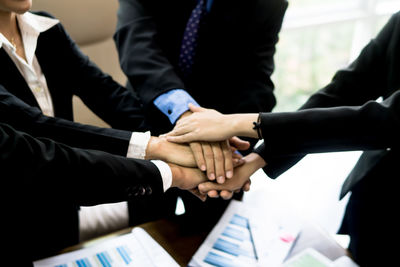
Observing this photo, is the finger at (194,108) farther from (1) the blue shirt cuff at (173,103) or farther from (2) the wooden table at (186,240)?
(2) the wooden table at (186,240)

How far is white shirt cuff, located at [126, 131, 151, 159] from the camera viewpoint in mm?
1286

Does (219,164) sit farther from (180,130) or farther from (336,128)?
(336,128)

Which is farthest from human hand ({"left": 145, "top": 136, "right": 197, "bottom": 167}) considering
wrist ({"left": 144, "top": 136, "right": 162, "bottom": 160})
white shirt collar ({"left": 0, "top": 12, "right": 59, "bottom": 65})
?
white shirt collar ({"left": 0, "top": 12, "right": 59, "bottom": 65})

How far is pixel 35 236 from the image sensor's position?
3.80 feet

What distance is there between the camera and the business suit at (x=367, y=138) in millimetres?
1067

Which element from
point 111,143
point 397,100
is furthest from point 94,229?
point 397,100

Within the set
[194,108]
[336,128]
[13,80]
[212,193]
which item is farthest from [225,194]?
[13,80]

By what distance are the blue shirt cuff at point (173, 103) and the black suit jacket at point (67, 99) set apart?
178 millimetres

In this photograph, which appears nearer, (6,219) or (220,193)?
(6,219)

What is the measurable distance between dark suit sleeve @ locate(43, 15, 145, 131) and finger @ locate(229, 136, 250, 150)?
17.2 inches

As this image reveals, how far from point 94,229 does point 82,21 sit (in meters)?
1.05

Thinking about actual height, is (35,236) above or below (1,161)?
below

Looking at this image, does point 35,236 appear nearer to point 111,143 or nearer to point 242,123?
point 111,143

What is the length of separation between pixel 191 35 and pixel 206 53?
10cm
